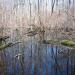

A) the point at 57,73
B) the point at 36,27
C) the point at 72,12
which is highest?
the point at 72,12

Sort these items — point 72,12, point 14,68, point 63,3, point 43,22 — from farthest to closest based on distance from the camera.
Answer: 1. point 63,3
2. point 72,12
3. point 43,22
4. point 14,68

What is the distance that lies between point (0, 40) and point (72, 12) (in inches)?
666

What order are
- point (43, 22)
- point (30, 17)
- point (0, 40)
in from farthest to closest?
point (30, 17), point (43, 22), point (0, 40)

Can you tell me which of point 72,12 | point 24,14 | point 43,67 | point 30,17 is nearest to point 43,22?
point 72,12

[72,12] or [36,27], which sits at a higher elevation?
[72,12]

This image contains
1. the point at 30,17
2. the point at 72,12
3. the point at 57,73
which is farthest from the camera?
the point at 30,17

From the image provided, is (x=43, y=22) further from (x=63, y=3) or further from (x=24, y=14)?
(x=24, y=14)

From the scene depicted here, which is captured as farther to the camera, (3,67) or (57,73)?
(3,67)

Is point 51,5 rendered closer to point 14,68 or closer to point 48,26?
point 48,26

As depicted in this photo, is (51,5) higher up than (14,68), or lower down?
higher up

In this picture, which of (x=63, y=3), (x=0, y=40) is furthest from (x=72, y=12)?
A: (x=0, y=40)

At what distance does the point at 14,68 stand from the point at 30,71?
36.4 inches

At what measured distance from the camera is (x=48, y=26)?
101 feet

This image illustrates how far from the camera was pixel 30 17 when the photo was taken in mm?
37688
